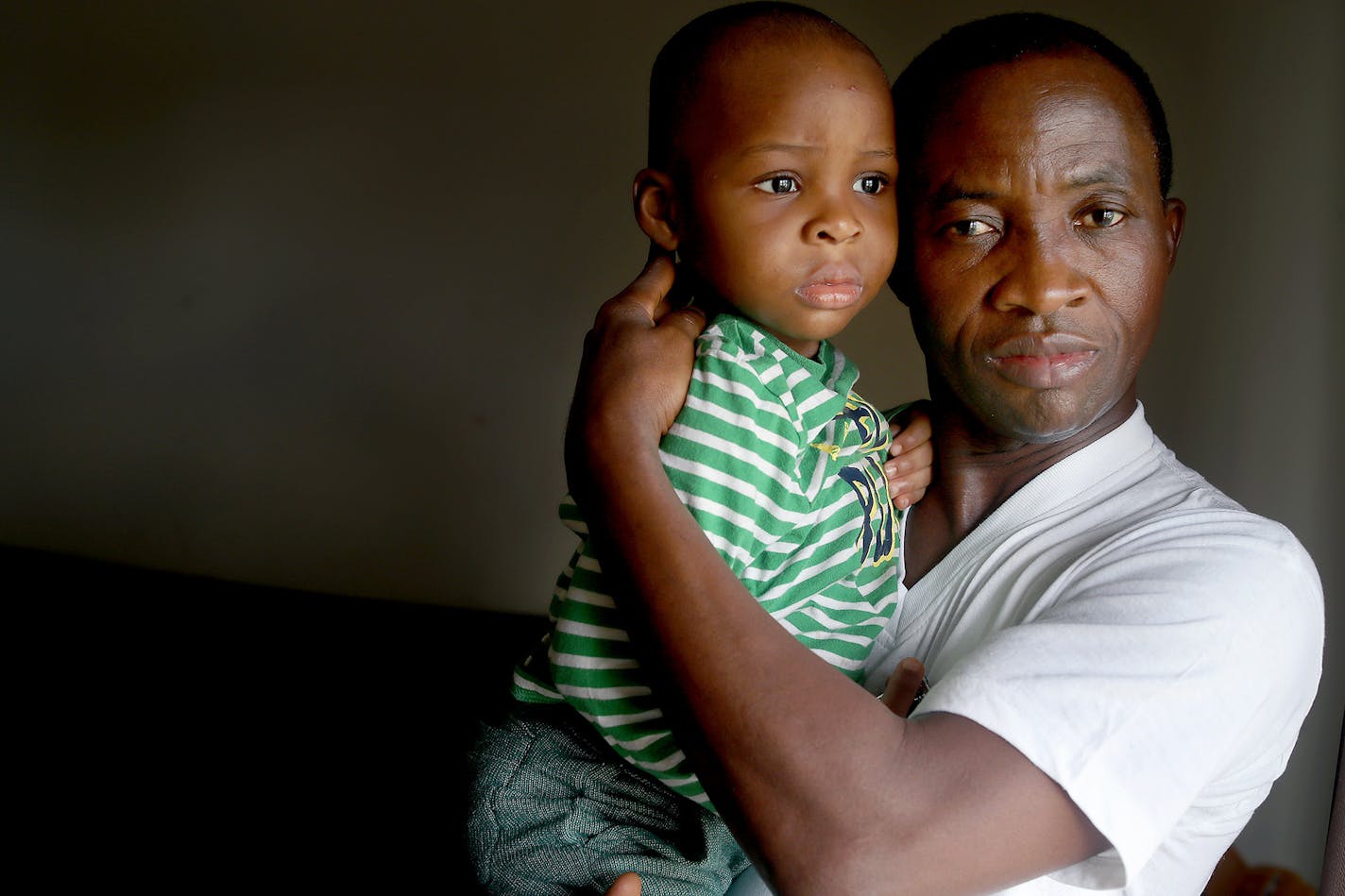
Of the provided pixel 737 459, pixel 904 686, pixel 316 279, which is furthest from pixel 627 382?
pixel 316 279

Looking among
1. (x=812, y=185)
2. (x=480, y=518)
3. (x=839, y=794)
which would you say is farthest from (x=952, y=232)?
(x=480, y=518)

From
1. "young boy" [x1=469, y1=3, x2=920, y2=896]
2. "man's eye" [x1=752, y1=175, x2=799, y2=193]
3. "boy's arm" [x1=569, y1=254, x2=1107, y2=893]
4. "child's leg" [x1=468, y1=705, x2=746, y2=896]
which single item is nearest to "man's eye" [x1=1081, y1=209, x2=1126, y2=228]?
"young boy" [x1=469, y1=3, x2=920, y2=896]

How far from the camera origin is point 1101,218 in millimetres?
1258

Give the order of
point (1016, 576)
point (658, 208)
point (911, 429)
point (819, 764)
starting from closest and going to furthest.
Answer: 1. point (819, 764)
2. point (1016, 576)
3. point (658, 208)
4. point (911, 429)

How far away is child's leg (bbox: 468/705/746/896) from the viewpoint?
1.22 m

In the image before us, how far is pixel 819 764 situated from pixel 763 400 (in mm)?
373

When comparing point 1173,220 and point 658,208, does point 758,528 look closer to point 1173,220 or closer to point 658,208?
point 658,208

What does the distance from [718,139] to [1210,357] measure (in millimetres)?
1744

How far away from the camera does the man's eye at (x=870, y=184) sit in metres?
1.29

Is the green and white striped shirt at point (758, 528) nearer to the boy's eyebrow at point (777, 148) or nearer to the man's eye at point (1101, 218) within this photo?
the boy's eyebrow at point (777, 148)

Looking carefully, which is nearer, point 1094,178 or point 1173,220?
point 1094,178

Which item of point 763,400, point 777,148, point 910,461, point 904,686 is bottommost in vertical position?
point 904,686

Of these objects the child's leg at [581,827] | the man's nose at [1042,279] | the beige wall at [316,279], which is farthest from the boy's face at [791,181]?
the beige wall at [316,279]

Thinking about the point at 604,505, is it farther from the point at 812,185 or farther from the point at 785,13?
A: the point at 785,13
